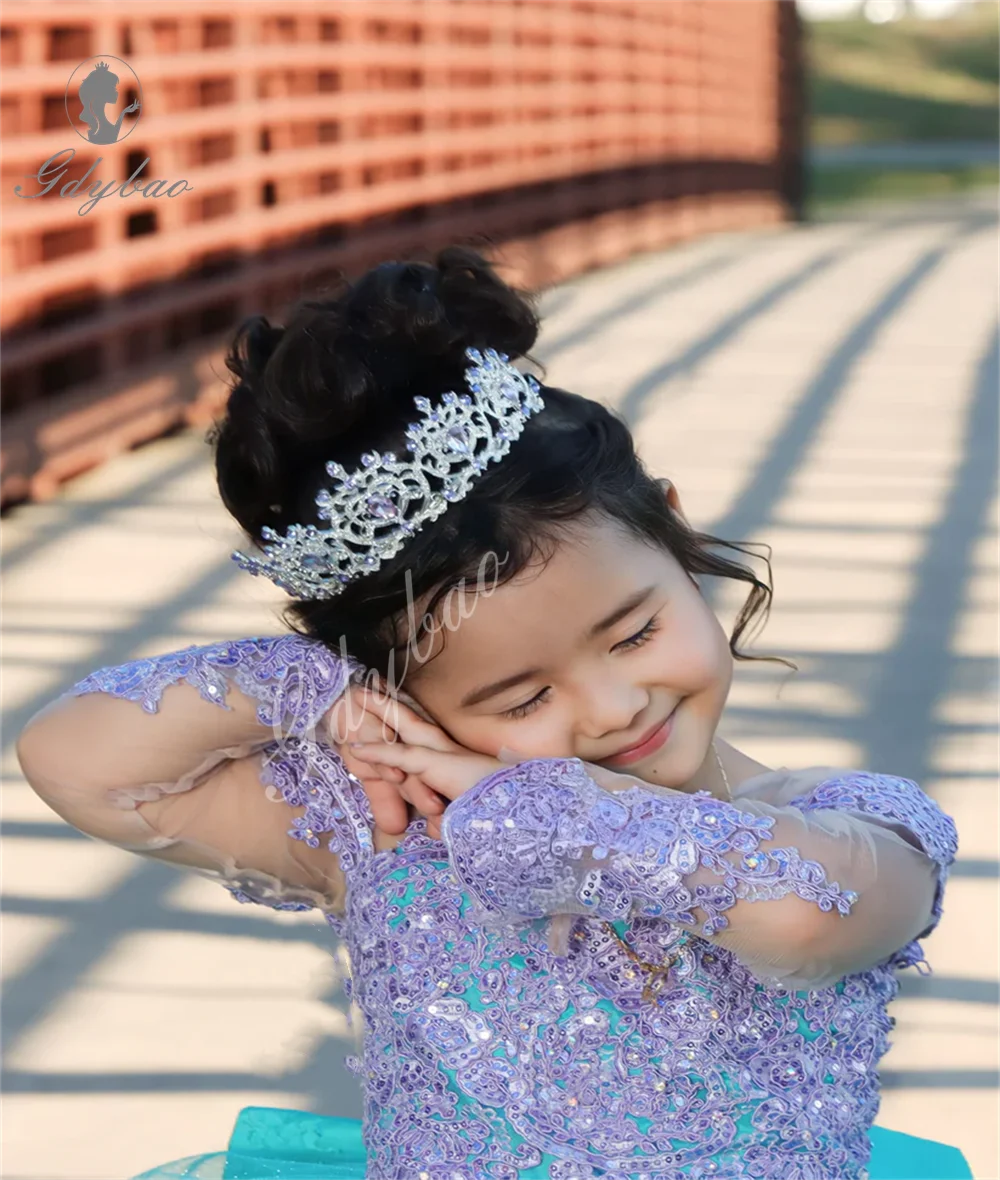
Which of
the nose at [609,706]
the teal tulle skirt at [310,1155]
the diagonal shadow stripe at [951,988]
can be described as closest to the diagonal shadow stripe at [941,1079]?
the diagonal shadow stripe at [951,988]

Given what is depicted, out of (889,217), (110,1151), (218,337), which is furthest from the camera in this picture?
(889,217)

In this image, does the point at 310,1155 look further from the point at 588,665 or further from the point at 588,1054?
the point at 588,665

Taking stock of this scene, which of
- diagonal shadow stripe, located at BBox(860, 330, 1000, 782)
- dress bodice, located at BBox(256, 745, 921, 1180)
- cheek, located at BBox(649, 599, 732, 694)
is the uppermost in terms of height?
cheek, located at BBox(649, 599, 732, 694)

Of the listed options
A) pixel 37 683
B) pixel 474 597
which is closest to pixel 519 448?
pixel 474 597

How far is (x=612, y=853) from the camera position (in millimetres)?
1213

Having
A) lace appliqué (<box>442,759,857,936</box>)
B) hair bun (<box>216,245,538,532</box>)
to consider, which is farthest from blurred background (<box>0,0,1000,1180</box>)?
lace appliqué (<box>442,759,857,936</box>)

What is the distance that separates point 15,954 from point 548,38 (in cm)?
831

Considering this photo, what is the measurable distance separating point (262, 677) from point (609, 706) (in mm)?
330

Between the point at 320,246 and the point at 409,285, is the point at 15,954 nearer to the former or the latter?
the point at 409,285

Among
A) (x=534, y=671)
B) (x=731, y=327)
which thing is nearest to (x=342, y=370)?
(x=534, y=671)

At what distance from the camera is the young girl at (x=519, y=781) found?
125cm

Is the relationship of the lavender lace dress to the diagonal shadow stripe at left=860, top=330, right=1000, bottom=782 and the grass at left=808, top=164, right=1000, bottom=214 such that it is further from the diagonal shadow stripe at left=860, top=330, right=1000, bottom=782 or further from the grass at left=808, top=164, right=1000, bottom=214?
the grass at left=808, top=164, right=1000, bottom=214

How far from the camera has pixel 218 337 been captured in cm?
601

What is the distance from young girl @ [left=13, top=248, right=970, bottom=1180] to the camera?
1249 mm
